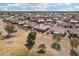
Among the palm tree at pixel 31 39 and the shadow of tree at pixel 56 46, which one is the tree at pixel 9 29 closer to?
the palm tree at pixel 31 39

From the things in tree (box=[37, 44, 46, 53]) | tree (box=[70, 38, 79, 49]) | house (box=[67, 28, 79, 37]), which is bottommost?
tree (box=[37, 44, 46, 53])

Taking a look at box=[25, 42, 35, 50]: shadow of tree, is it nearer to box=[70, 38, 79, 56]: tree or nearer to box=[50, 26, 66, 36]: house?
box=[50, 26, 66, 36]: house

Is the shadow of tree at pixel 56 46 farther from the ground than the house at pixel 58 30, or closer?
closer

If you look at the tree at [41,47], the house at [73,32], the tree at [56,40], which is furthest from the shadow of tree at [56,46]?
the house at [73,32]

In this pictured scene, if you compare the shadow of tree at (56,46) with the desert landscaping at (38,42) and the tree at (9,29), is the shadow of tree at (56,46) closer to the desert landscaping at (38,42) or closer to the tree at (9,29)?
the desert landscaping at (38,42)

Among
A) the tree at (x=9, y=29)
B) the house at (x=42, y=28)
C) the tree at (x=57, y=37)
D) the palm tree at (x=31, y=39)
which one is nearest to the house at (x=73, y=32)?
the tree at (x=57, y=37)

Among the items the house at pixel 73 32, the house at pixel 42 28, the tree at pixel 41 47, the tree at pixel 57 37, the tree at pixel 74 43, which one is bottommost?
the tree at pixel 41 47

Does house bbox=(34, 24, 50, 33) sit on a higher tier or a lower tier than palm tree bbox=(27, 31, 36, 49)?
higher

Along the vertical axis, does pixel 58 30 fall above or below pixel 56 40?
above

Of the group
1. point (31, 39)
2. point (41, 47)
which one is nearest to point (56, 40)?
point (41, 47)

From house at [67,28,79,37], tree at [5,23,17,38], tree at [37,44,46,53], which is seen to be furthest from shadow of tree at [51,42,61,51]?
tree at [5,23,17,38]

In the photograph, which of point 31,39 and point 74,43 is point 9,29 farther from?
point 74,43
